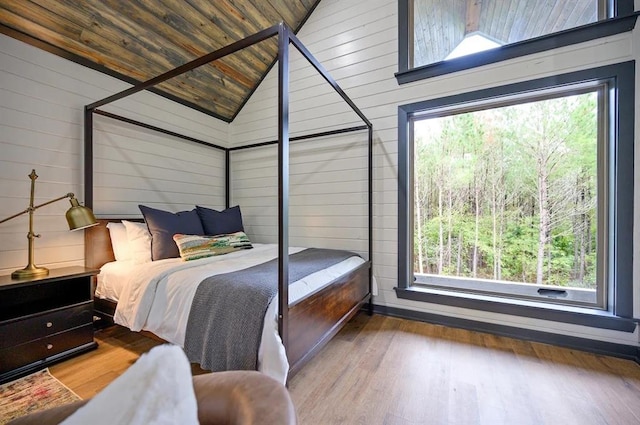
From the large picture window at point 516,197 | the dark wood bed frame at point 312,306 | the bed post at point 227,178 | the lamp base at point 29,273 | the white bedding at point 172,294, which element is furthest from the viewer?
the bed post at point 227,178

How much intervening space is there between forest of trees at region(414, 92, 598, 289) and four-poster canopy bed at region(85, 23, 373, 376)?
25.4 inches

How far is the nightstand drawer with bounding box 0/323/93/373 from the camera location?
1.69 m

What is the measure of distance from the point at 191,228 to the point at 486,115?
118 inches

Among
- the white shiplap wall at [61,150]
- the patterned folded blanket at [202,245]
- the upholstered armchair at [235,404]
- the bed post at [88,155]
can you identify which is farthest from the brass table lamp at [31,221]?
the upholstered armchair at [235,404]

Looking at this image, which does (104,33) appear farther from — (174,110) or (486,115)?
(486,115)

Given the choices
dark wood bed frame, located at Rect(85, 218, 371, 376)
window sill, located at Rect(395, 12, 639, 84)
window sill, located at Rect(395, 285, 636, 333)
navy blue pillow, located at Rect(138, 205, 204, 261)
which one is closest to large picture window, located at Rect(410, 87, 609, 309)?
window sill, located at Rect(395, 285, 636, 333)

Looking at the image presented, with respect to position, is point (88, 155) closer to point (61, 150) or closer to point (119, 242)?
point (61, 150)

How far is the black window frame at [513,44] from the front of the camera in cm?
199

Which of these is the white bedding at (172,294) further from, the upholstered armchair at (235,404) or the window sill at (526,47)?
the window sill at (526,47)

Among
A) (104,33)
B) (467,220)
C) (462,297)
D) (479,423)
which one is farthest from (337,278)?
(104,33)

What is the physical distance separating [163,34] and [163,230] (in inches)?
73.3

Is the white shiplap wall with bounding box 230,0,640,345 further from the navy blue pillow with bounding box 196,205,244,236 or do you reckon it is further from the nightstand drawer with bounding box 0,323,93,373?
the nightstand drawer with bounding box 0,323,93,373

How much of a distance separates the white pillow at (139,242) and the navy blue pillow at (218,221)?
56 cm

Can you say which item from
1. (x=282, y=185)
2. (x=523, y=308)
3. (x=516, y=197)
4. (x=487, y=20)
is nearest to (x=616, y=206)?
(x=516, y=197)
